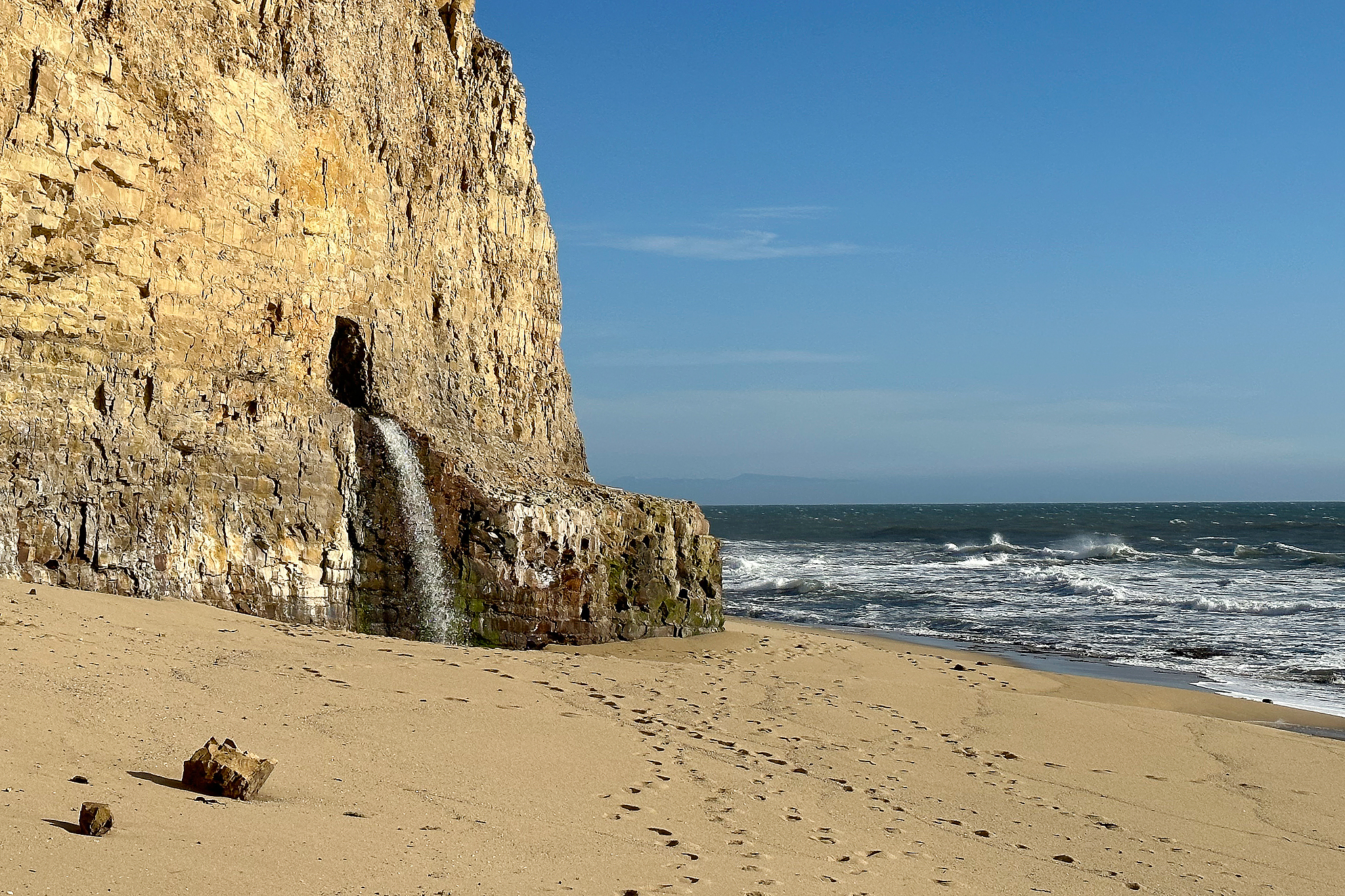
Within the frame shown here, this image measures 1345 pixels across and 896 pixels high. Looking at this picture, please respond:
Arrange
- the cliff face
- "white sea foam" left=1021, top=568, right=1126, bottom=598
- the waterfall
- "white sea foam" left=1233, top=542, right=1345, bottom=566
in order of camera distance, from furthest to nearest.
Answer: "white sea foam" left=1233, top=542, right=1345, bottom=566, "white sea foam" left=1021, top=568, right=1126, bottom=598, the waterfall, the cliff face

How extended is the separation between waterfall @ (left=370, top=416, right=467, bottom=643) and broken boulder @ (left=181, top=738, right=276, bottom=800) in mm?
5834

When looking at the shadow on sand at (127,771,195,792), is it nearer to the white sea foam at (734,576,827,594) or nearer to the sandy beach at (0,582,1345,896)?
the sandy beach at (0,582,1345,896)

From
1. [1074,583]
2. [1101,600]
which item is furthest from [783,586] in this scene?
[1101,600]

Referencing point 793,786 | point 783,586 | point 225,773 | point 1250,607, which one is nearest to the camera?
point 225,773

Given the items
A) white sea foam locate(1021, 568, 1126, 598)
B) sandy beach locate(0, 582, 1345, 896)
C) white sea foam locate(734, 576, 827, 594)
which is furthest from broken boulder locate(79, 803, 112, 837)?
white sea foam locate(1021, 568, 1126, 598)

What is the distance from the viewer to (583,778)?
5.32 m

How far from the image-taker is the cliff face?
8.52 metres

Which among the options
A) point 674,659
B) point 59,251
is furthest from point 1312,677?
point 59,251

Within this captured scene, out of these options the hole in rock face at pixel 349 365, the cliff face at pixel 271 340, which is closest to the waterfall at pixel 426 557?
the cliff face at pixel 271 340

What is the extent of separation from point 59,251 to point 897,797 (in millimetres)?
7653

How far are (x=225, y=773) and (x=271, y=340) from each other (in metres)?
6.95

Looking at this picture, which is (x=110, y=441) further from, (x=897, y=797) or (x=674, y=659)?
(x=897, y=797)

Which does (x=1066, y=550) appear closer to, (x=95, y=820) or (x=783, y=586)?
(x=783, y=586)

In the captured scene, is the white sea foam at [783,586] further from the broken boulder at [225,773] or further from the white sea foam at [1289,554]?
the broken boulder at [225,773]
